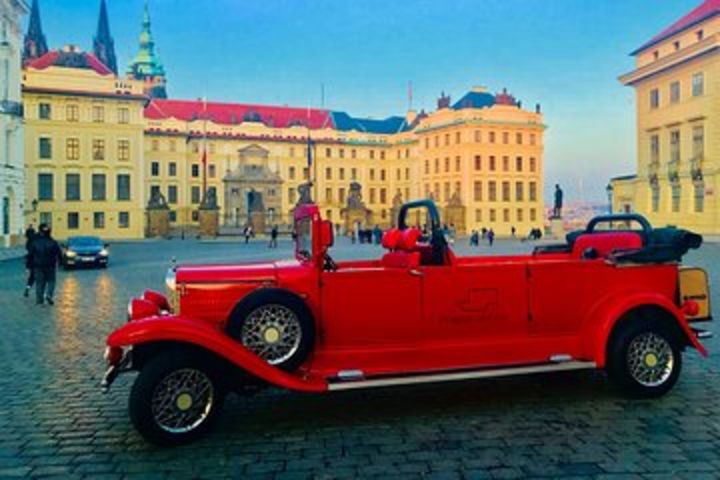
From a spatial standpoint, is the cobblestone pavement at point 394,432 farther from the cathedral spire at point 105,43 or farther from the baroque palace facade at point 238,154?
the cathedral spire at point 105,43

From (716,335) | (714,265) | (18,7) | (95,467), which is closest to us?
(95,467)

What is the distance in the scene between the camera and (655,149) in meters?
58.8

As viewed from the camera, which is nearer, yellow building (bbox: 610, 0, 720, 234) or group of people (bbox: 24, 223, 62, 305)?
group of people (bbox: 24, 223, 62, 305)

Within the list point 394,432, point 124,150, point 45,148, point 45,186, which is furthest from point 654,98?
point 45,186

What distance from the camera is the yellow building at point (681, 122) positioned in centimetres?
5084

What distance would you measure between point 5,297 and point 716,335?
51.1ft

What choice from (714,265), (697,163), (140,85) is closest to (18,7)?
(140,85)

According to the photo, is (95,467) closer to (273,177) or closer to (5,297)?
(5,297)

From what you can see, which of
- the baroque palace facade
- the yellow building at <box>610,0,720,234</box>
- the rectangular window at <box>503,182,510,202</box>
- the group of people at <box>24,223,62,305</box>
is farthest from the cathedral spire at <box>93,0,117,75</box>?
the group of people at <box>24,223,62,305</box>

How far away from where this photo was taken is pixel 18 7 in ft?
143

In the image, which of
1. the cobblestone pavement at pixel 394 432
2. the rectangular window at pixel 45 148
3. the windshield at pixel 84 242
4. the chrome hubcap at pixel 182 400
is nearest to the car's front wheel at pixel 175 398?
the chrome hubcap at pixel 182 400

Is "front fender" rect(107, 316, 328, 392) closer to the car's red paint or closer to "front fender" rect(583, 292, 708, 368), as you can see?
the car's red paint

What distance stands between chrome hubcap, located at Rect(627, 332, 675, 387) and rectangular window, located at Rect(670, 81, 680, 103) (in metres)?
55.1

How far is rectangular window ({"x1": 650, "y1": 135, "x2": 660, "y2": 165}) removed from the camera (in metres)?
58.2
